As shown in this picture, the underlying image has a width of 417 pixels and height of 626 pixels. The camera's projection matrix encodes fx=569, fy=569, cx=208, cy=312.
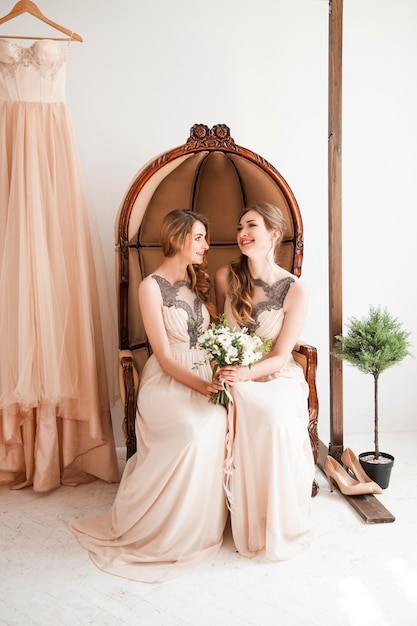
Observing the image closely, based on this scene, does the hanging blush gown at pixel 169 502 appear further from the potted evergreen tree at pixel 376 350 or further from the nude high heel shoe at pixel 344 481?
the potted evergreen tree at pixel 376 350

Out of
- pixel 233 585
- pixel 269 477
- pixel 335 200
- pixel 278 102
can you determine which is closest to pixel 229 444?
pixel 269 477

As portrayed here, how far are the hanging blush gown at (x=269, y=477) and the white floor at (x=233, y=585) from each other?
0.27 feet

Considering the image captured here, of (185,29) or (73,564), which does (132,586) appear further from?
(185,29)

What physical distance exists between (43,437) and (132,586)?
122 centimetres

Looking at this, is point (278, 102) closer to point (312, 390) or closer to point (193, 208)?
point (193, 208)

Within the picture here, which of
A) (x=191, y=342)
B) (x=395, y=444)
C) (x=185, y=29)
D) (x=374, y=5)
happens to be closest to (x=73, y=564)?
(x=191, y=342)

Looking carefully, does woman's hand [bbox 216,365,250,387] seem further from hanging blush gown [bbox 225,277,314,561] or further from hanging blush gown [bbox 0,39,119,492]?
hanging blush gown [bbox 0,39,119,492]

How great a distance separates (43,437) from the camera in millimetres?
3342

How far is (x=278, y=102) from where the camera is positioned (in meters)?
3.98

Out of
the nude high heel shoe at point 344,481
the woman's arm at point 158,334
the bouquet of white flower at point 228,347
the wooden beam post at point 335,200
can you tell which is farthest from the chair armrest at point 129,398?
the wooden beam post at point 335,200

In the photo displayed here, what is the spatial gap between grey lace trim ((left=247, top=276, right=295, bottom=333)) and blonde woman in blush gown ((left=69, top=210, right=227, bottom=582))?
0.40 meters

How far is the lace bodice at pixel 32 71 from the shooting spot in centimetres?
311

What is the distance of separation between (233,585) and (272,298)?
151 cm

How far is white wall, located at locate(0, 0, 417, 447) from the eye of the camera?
382cm
